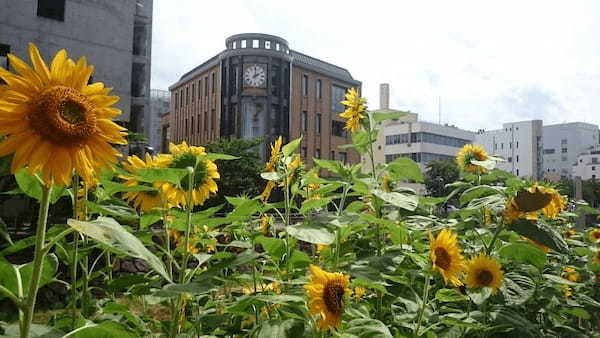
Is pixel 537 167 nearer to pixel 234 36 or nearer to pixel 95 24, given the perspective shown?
pixel 234 36

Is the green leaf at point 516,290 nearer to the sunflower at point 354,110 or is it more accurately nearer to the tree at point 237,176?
the sunflower at point 354,110

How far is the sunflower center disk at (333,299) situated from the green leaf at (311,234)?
0.35 feet

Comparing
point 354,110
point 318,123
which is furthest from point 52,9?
point 318,123

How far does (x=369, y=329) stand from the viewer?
1011 millimetres

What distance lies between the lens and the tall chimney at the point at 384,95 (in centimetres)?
5188

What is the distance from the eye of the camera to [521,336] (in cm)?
141

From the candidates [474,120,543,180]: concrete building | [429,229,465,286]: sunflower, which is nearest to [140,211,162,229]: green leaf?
[429,229,465,286]: sunflower

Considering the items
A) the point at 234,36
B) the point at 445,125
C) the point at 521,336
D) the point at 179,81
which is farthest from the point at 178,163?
the point at 445,125

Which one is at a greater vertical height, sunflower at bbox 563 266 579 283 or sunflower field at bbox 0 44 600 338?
sunflower field at bbox 0 44 600 338

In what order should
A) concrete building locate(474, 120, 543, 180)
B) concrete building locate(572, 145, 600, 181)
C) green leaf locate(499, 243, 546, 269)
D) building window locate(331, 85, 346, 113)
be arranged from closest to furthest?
green leaf locate(499, 243, 546, 269) → building window locate(331, 85, 346, 113) → concrete building locate(572, 145, 600, 181) → concrete building locate(474, 120, 543, 180)

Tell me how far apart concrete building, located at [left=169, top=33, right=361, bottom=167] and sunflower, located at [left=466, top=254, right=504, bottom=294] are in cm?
2768

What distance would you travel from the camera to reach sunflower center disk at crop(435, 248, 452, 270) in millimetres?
1306

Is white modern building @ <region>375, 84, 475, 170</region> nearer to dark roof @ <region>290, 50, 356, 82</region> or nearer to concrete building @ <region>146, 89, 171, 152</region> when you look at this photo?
dark roof @ <region>290, 50, 356, 82</region>

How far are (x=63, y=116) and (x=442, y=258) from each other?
1.02 m
